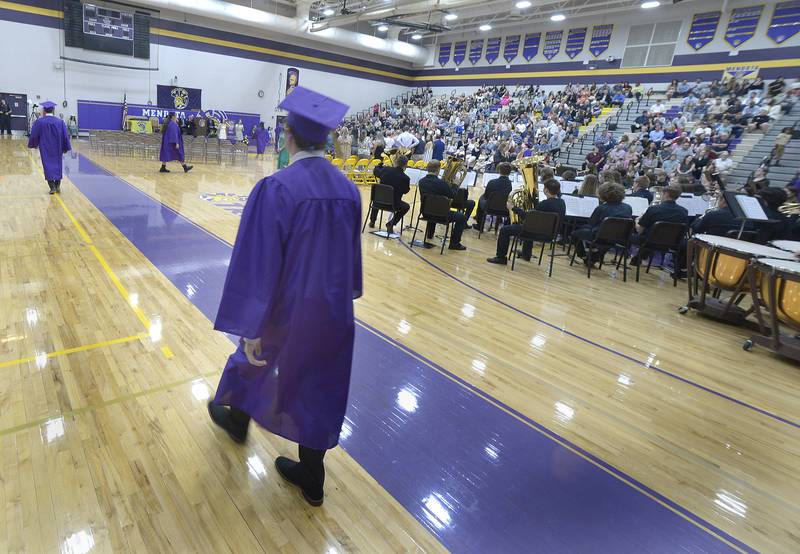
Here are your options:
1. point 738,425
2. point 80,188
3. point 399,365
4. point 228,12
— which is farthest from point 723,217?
point 228,12

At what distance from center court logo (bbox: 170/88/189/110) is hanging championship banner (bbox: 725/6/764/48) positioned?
22481mm

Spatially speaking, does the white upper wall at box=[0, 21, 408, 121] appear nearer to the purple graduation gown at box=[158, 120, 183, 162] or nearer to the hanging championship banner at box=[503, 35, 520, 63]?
the hanging championship banner at box=[503, 35, 520, 63]

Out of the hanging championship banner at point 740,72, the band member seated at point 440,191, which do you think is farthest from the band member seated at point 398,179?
the hanging championship banner at point 740,72

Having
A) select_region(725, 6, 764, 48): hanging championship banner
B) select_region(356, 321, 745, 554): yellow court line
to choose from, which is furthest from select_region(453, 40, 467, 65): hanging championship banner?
select_region(356, 321, 745, 554): yellow court line

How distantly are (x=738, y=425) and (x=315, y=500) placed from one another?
9.30 feet

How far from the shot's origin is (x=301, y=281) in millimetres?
1805

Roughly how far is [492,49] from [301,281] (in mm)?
27309

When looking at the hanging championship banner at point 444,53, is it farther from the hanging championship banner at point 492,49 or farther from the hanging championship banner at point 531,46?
the hanging championship banner at point 531,46

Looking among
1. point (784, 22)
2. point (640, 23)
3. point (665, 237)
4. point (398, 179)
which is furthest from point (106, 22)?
point (784, 22)

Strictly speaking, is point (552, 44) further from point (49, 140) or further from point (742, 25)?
point (49, 140)

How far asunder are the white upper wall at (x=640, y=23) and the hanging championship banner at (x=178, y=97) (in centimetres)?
1480

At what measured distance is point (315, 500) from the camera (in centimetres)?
210

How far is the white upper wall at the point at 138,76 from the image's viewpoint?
17828mm

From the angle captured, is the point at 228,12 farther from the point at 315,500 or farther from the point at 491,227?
the point at 315,500
